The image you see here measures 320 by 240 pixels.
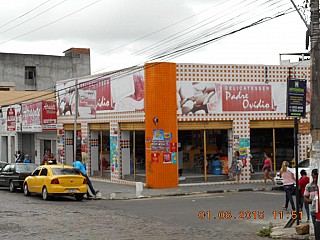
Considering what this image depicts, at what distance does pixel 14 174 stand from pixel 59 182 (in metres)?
5.36

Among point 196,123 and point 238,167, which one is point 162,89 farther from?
point 238,167

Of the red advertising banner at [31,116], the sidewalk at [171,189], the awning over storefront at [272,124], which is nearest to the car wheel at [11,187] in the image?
the sidewalk at [171,189]

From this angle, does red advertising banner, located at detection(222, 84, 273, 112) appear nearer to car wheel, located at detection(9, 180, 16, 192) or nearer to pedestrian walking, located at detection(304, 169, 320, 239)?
car wheel, located at detection(9, 180, 16, 192)

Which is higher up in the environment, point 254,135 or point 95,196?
point 254,135

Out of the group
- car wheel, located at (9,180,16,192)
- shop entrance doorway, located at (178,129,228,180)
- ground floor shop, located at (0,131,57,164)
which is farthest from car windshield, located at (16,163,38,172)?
ground floor shop, located at (0,131,57,164)

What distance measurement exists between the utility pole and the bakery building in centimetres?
1224

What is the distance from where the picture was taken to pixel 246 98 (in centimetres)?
2981

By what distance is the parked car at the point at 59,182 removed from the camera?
2252 centimetres

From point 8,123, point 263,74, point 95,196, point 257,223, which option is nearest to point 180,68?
point 263,74

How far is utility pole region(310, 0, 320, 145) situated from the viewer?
13.6m

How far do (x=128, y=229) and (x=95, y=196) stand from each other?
9.31 metres

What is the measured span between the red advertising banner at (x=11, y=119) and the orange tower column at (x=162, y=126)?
19785 millimetres

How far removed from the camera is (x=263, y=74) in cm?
3017

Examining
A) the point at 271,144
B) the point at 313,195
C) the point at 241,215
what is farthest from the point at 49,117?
the point at 313,195
